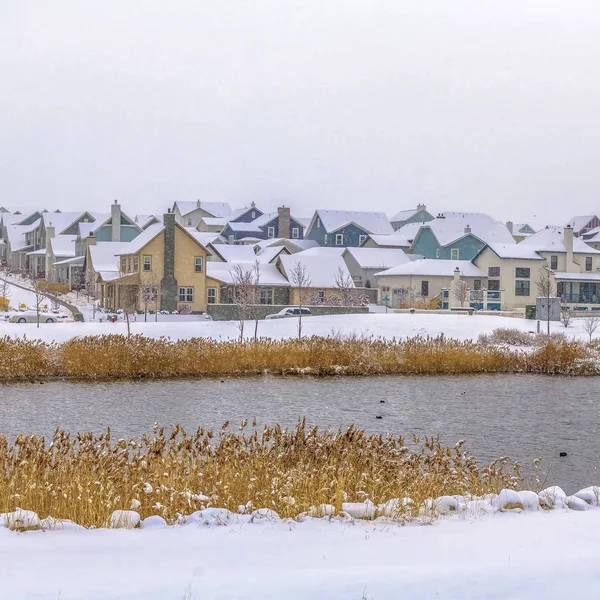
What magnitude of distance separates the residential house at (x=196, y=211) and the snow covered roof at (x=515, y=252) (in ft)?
212

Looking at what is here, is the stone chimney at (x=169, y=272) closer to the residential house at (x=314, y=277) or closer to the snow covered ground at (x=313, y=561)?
the residential house at (x=314, y=277)

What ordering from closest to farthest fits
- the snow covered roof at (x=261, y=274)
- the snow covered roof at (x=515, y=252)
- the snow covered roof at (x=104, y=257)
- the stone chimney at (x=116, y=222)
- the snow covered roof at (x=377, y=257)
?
the snow covered roof at (x=261, y=274)
the snow covered roof at (x=104, y=257)
the snow covered roof at (x=515, y=252)
the snow covered roof at (x=377, y=257)
the stone chimney at (x=116, y=222)

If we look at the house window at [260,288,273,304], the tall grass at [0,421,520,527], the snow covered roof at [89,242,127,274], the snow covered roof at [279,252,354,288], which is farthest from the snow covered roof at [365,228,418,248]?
the tall grass at [0,421,520,527]

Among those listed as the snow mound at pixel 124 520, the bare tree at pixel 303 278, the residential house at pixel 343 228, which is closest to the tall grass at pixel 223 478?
the snow mound at pixel 124 520

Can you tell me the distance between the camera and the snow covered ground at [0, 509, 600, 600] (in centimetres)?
661

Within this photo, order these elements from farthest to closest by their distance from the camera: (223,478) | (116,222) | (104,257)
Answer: (116,222) < (104,257) < (223,478)

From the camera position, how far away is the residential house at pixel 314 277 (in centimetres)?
6775

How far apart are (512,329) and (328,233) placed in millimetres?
60920

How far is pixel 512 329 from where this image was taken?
42.8 meters

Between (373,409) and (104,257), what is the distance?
5200 cm

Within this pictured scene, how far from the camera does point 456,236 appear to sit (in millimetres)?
90625

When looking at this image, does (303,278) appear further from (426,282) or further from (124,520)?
(124,520)

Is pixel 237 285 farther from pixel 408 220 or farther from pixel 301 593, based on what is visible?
pixel 408 220

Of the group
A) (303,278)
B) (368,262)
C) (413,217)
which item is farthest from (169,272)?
(413,217)
